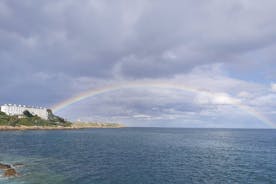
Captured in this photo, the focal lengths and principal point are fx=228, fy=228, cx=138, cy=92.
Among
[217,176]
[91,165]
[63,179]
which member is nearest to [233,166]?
[217,176]

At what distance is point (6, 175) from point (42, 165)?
13.5 metres

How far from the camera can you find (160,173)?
183ft

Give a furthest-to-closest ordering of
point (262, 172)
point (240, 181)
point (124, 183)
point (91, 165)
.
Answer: point (91, 165), point (262, 172), point (240, 181), point (124, 183)

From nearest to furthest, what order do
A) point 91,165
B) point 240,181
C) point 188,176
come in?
point 240,181 < point 188,176 < point 91,165

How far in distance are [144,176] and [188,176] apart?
10.3m

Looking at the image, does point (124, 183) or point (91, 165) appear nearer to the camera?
point (124, 183)

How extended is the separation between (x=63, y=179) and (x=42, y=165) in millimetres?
17528

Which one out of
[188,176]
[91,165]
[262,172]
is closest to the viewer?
[188,176]

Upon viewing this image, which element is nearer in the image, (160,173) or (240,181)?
(240,181)

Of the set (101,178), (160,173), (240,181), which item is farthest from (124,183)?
(240,181)

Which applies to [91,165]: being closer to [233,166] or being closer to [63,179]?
[63,179]

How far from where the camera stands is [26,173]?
51781mm

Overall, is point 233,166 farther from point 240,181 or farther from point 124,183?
point 124,183

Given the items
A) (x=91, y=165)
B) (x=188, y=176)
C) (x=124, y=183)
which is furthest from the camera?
(x=91, y=165)
